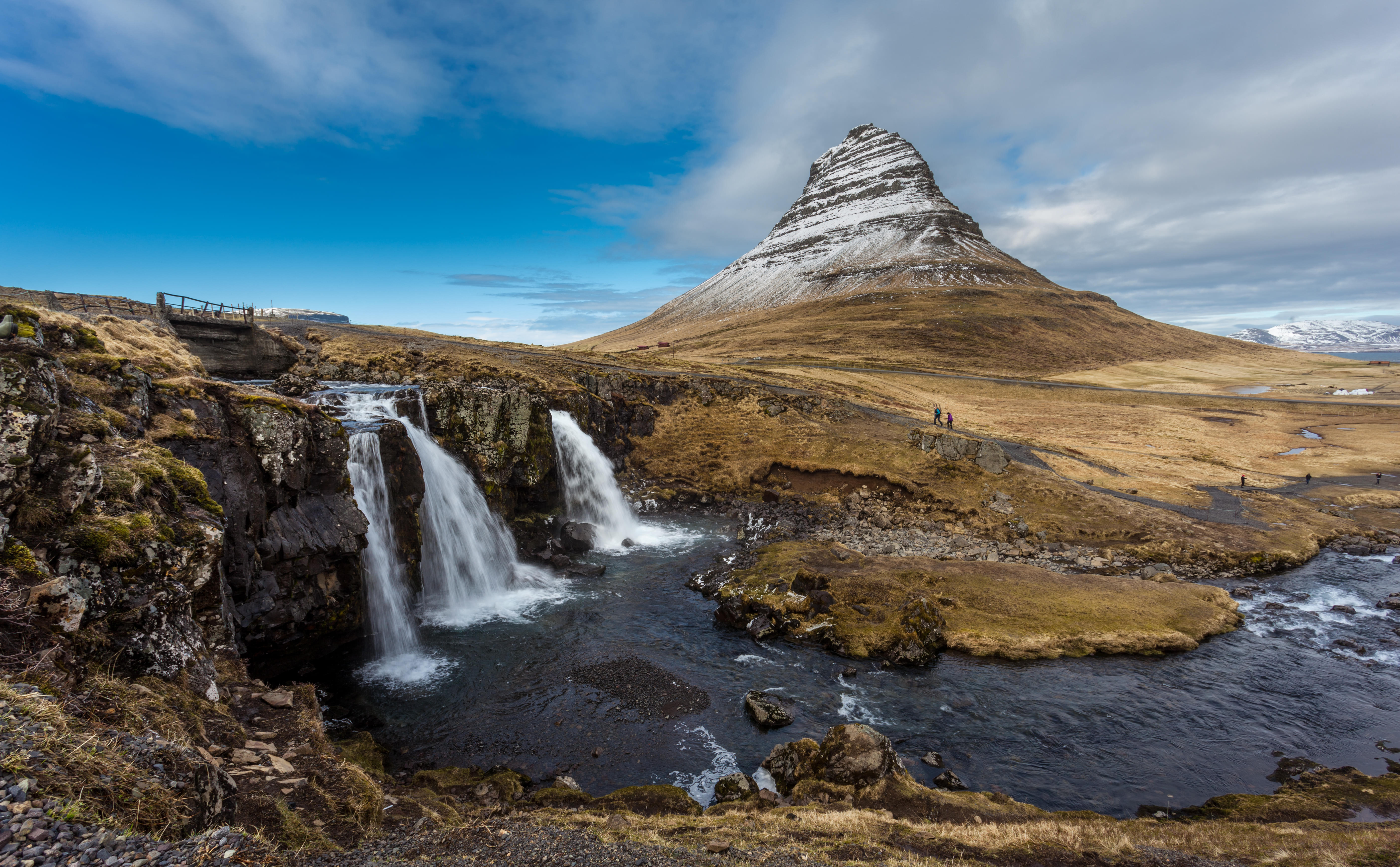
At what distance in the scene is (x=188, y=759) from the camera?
8.22 m

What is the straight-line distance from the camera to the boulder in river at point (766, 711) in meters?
18.8

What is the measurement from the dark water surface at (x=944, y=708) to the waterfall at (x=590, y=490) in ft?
40.5

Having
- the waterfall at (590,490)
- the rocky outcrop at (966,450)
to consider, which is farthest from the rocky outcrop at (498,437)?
the rocky outcrop at (966,450)

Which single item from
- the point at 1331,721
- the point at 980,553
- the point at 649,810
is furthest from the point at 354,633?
the point at 1331,721

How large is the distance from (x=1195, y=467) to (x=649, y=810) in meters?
62.2

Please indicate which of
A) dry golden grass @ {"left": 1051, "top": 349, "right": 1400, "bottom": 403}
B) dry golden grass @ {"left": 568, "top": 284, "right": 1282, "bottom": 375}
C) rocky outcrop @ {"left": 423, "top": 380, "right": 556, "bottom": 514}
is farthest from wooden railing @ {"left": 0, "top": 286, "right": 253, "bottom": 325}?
dry golden grass @ {"left": 1051, "top": 349, "right": 1400, "bottom": 403}

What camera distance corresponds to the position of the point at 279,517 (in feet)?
67.6

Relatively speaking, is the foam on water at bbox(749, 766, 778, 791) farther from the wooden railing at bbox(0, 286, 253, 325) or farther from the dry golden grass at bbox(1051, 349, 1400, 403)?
the dry golden grass at bbox(1051, 349, 1400, 403)

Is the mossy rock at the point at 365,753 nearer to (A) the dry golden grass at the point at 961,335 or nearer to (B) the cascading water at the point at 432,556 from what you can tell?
(B) the cascading water at the point at 432,556

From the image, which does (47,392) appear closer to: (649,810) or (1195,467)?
(649,810)

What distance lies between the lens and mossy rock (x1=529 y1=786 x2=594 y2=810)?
48.2ft

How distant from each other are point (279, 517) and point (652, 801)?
54.2 ft

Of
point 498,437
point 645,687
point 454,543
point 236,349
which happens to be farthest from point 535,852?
point 236,349

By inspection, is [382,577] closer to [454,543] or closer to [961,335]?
[454,543]
